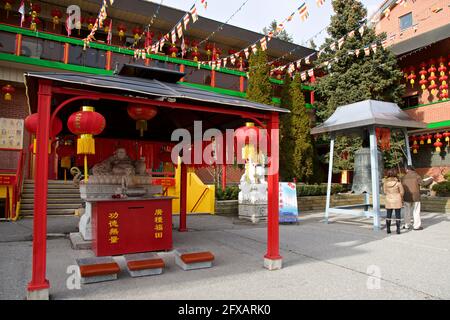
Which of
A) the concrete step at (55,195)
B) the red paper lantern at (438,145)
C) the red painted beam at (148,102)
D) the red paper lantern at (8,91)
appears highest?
the red paper lantern at (8,91)

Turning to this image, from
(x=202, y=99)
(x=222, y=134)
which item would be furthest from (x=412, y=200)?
(x=202, y=99)

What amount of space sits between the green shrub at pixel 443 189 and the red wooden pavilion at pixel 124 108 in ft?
39.4

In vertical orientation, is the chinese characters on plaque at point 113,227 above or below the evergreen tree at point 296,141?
below

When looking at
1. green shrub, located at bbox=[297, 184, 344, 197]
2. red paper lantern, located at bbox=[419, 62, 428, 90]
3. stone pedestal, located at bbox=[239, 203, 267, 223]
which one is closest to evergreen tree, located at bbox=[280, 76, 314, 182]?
green shrub, located at bbox=[297, 184, 344, 197]

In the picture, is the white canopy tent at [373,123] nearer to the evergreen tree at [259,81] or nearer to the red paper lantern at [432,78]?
the evergreen tree at [259,81]

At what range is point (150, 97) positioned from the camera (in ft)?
16.5

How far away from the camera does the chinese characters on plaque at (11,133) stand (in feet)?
46.1

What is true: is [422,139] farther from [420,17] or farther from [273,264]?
[273,264]

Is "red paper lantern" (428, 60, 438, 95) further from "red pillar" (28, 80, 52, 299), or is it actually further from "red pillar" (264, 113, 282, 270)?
"red pillar" (28, 80, 52, 299)

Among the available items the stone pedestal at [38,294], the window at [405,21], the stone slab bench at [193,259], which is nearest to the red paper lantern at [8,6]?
the stone slab bench at [193,259]

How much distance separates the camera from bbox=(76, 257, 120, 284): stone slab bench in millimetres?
4570

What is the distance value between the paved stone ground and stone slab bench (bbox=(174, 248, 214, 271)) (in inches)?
5.2

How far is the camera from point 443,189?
597 inches
